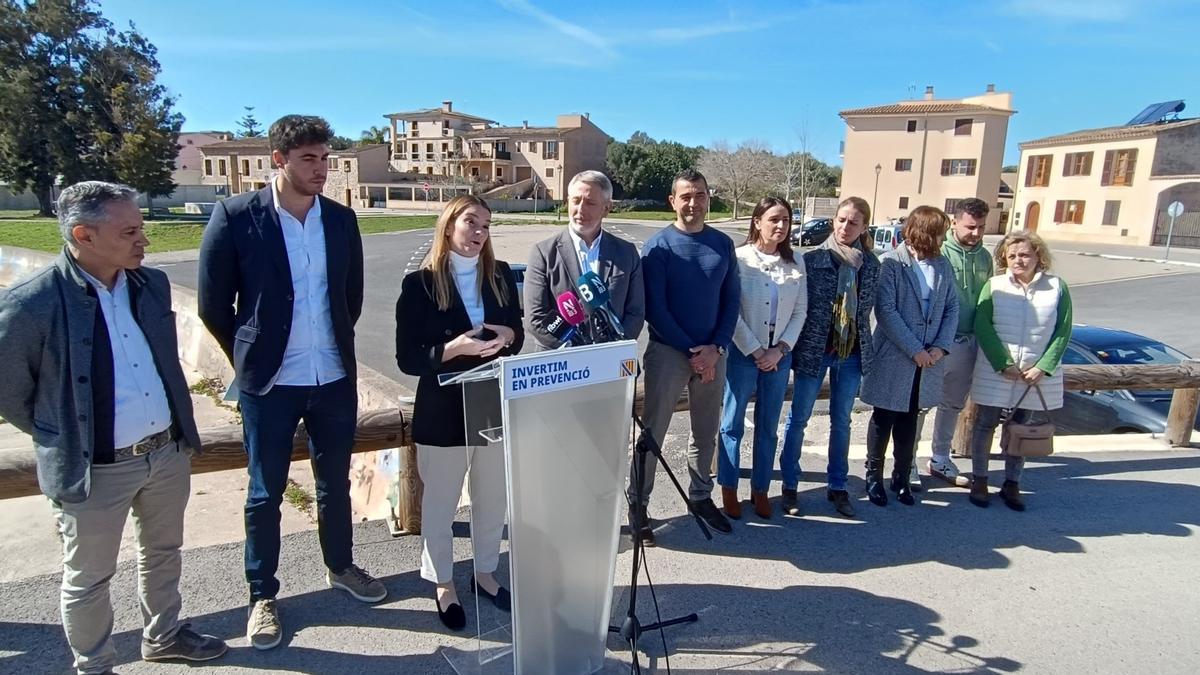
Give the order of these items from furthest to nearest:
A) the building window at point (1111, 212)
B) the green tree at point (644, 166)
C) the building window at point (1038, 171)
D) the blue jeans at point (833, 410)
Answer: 1. the green tree at point (644, 166)
2. the building window at point (1038, 171)
3. the building window at point (1111, 212)
4. the blue jeans at point (833, 410)

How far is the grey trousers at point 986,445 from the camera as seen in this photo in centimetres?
468

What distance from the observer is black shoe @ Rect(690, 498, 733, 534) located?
4.12 meters

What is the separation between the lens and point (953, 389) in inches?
195

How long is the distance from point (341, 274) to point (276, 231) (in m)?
0.32

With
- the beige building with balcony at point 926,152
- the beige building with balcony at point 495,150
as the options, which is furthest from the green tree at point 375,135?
the beige building with balcony at point 926,152

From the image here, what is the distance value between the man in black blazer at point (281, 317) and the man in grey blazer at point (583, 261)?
89 centimetres

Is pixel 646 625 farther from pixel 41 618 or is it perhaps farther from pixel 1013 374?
pixel 1013 374

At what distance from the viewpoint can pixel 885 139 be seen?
48656 mm

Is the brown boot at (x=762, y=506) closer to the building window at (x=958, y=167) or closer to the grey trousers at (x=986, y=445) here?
the grey trousers at (x=986, y=445)

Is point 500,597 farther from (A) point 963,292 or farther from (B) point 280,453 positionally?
(A) point 963,292

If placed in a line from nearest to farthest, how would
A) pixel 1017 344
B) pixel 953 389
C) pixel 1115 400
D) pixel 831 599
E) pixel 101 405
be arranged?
1. pixel 101 405
2. pixel 831 599
3. pixel 1017 344
4. pixel 953 389
5. pixel 1115 400

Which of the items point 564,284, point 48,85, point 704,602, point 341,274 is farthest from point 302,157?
point 48,85

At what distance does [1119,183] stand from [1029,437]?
145 ft

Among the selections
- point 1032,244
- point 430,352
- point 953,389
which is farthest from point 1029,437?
point 430,352
